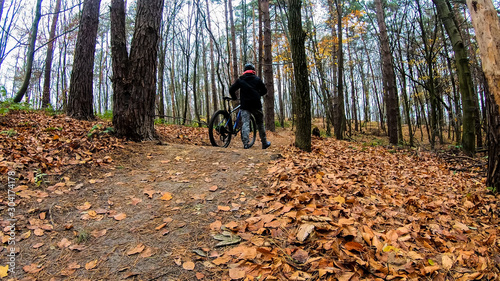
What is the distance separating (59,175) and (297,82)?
14.0 ft

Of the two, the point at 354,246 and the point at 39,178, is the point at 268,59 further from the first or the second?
the point at 354,246

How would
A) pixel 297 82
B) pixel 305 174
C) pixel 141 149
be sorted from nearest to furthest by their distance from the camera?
pixel 305 174
pixel 141 149
pixel 297 82

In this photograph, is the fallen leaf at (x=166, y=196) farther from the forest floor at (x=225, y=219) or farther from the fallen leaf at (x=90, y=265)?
the fallen leaf at (x=90, y=265)

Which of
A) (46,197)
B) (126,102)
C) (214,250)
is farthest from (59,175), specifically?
(214,250)

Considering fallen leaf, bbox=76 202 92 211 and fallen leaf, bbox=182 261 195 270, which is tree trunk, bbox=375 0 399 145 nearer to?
fallen leaf, bbox=182 261 195 270

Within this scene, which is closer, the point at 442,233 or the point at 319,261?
the point at 319,261

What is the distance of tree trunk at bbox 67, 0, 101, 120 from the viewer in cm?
662

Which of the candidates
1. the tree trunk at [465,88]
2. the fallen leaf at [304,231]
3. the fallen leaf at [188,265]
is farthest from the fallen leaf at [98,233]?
the tree trunk at [465,88]

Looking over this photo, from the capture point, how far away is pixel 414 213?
8.82 feet

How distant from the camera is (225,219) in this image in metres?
2.40

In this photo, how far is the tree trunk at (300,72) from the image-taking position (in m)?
4.84

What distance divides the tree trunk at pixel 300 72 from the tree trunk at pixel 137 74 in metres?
2.75

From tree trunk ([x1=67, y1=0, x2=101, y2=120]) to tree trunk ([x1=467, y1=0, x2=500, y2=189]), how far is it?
8450mm

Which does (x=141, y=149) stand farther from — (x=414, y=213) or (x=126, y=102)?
(x=414, y=213)
